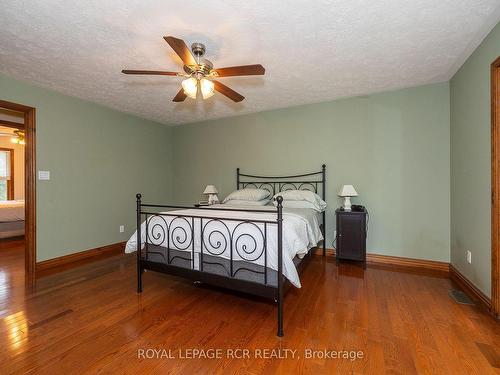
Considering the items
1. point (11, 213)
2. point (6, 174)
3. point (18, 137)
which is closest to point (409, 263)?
point (11, 213)

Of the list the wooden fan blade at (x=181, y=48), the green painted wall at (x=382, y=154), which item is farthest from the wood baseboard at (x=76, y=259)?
the wooden fan blade at (x=181, y=48)

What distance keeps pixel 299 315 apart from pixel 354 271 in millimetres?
1358

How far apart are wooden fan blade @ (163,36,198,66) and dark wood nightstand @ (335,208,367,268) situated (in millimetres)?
2534

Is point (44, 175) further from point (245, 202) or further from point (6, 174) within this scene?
point (6, 174)

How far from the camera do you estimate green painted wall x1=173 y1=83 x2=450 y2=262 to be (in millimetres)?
3104

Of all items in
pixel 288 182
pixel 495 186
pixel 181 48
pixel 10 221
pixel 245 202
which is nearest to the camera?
pixel 181 48

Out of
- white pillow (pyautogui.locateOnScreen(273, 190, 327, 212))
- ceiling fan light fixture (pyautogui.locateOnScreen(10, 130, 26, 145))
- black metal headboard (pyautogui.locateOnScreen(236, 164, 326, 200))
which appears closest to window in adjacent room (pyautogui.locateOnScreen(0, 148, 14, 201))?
ceiling fan light fixture (pyautogui.locateOnScreen(10, 130, 26, 145))

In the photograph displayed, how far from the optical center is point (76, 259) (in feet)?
11.7

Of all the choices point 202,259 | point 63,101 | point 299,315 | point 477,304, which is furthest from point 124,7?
point 477,304

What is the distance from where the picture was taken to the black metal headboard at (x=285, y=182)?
3785 millimetres

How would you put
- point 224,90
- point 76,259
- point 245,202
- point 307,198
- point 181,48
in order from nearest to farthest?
point 181,48 < point 224,90 < point 307,198 < point 76,259 < point 245,202

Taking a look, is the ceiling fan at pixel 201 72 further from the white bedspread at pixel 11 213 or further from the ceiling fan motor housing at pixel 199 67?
the white bedspread at pixel 11 213

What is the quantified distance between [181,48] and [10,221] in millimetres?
5340

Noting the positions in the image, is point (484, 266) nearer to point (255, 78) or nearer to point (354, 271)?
point (354, 271)
